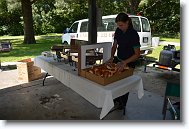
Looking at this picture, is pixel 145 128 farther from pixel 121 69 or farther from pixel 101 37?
pixel 101 37

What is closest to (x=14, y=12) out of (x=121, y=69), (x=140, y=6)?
(x=140, y=6)

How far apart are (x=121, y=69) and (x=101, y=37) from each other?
20.8 ft

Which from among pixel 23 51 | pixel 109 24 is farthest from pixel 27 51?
pixel 109 24

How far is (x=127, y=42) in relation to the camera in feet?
12.2

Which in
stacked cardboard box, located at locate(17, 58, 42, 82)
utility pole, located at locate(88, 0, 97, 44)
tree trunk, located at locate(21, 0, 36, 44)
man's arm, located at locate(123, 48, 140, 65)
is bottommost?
stacked cardboard box, located at locate(17, 58, 42, 82)

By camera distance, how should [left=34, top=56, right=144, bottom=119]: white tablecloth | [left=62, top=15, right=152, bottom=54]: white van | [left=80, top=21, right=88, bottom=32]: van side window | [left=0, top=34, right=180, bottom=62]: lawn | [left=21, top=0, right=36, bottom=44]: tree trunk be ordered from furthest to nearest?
[left=21, top=0, right=36, bottom=44]: tree trunk → [left=80, top=21, right=88, bottom=32]: van side window → [left=0, top=34, right=180, bottom=62]: lawn → [left=62, top=15, right=152, bottom=54]: white van → [left=34, top=56, right=144, bottom=119]: white tablecloth

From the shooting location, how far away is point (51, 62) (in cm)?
480

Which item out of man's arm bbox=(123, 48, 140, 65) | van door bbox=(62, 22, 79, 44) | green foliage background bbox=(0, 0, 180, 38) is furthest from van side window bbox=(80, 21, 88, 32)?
green foliage background bbox=(0, 0, 180, 38)

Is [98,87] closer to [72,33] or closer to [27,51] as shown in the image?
[72,33]

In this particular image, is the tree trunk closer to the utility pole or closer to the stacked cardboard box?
the stacked cardboard box

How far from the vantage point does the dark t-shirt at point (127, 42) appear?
11.8 feet

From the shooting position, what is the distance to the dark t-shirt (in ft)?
11.8

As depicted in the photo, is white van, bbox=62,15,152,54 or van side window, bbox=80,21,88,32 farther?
van side window, bbox=80,21,88,32

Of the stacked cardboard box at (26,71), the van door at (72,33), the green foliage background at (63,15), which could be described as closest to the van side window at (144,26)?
the van door at (72,33)
